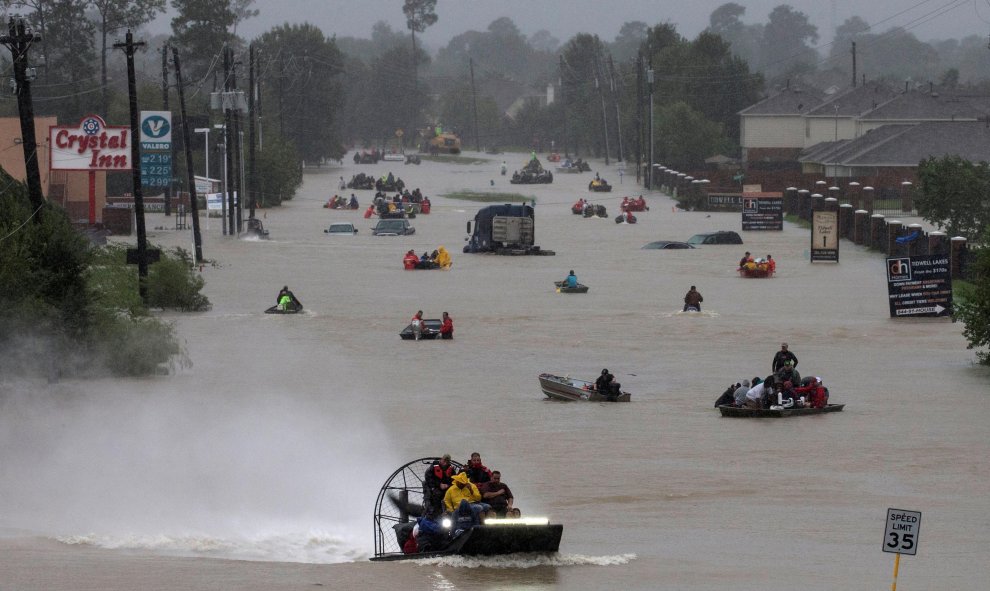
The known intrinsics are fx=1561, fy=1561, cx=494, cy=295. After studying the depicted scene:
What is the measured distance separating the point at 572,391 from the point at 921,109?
89386 millimetres

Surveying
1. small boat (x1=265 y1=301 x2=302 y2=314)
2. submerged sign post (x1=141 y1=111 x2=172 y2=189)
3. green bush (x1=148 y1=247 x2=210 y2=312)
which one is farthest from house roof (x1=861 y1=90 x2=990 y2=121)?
green bush (x1=148 y1=247 x2=210 y2=312)

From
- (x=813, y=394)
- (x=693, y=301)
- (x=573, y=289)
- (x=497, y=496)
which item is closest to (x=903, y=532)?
(x=497, y=496)

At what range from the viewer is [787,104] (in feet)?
438

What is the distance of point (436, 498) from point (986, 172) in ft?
172

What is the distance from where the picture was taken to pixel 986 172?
219 ft

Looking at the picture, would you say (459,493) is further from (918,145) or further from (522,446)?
(918,145)

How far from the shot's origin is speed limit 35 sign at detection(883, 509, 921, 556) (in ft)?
50.3

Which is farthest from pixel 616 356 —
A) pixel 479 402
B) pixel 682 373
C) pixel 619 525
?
pixel 619 525

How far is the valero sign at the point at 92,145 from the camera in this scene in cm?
7044

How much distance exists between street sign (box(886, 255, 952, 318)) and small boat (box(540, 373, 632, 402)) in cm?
1610

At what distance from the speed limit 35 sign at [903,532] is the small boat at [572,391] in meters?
18.5

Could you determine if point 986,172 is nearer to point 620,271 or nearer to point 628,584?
point 620,271

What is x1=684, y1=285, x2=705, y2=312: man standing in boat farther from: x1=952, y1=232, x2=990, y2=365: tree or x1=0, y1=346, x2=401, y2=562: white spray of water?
x1=0, y1=346, x2=401, y2=562: white spray of water

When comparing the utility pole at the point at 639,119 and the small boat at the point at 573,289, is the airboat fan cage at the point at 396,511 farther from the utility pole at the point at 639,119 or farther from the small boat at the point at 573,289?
the utility pole at the point at 639,119
